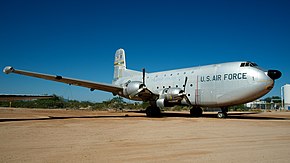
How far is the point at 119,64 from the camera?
96.1ft

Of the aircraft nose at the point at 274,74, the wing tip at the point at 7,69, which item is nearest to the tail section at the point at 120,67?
the wing tip at the point at 7,69

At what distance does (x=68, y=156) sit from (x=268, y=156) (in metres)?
4.16

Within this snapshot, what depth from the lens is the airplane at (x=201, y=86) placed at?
15945mm

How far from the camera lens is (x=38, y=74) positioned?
54.7ft

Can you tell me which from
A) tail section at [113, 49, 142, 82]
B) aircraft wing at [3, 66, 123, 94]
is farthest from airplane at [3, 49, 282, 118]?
tail section at [113, 49, 142, 82]

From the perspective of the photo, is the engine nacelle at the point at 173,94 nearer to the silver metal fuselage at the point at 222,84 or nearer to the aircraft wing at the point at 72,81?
the silver metal fuselage at the point at 222,84

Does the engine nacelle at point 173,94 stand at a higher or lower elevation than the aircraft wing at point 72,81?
lower

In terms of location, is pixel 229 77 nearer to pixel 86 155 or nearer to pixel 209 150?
pixel 209 150

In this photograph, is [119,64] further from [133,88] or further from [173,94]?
[173,94]

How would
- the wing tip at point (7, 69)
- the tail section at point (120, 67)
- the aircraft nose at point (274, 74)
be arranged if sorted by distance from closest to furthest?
the wing tip at point (7, 69) → the aircraft nose at point (274, 74) → the tail section at point (120, 67)

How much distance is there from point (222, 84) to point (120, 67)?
1472cm

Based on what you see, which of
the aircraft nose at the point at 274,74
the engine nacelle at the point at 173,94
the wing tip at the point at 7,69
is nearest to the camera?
the wing tip at the point at 7,69

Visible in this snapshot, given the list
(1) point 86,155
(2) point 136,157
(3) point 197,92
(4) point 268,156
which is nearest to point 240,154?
(4) point 268,156

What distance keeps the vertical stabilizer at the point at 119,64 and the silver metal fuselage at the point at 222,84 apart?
359 inches
